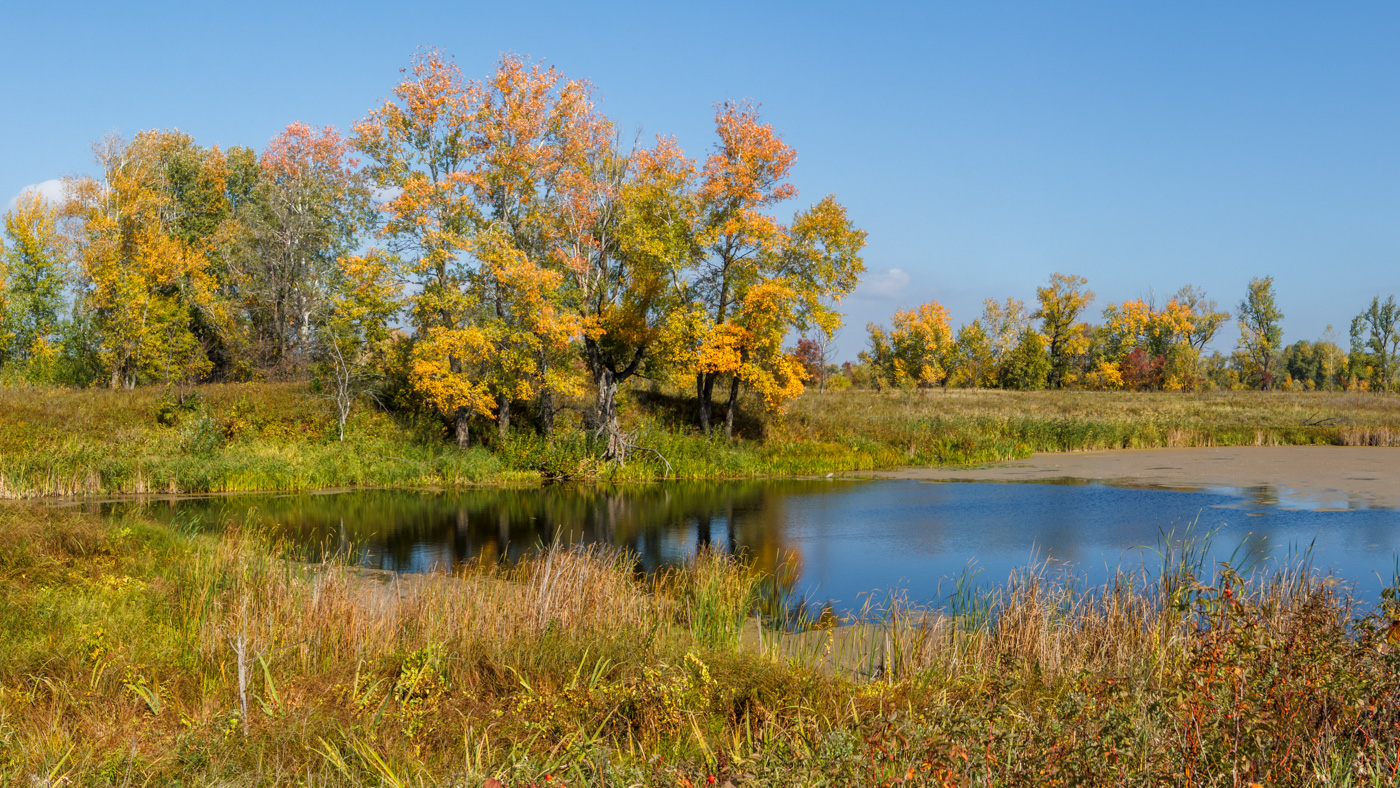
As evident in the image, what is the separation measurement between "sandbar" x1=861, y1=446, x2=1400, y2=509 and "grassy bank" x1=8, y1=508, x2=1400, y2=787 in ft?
56.4

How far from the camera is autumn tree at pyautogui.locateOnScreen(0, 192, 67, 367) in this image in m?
36.8

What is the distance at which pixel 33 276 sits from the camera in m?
37.6

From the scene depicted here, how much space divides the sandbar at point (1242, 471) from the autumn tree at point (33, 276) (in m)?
33.6

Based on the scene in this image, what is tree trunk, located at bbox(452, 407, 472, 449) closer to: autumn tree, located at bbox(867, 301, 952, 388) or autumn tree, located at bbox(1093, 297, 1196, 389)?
autumn tree, located at bbox(867, 301, 952, 388)

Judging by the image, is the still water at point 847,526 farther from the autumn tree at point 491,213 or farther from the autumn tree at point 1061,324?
the autumn tree at point 1061,324

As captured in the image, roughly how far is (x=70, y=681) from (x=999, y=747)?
6167mm

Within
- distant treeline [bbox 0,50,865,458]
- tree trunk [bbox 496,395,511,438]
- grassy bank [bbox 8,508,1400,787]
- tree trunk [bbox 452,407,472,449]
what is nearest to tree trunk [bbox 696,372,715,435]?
distant treeline [bbox 0,50,865,458]

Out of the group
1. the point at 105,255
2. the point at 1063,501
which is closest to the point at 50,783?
the point at 1063,501

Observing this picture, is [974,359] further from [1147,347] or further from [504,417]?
[504,417]

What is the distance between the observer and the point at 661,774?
3.97 metres

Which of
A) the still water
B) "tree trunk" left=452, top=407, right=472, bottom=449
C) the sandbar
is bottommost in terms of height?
the still water

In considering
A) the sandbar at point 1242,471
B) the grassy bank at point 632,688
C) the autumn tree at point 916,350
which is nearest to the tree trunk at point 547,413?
the sandbar at point 1242,471

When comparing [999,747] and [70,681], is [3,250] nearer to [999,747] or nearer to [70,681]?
[70,681]

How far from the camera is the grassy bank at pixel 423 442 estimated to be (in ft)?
74.8
